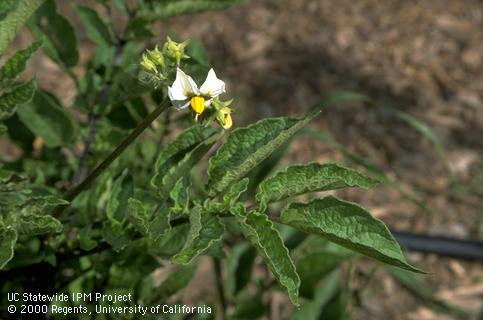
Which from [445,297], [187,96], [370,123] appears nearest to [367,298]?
[445,297]

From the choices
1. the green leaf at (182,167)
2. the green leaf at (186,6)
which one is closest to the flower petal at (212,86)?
the green leaf at (182,167)

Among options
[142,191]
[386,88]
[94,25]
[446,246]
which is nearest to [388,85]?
[386,88]

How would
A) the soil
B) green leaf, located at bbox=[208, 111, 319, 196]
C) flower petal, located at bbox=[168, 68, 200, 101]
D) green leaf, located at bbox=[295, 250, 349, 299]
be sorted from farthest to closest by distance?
the soil < green leaf, located at bbox=[295, 250, 349, 299] < green leaf, located at bbox=[208, 111, 319, 196] < flower petal, located at bbox=[168, 68, 200, 101]

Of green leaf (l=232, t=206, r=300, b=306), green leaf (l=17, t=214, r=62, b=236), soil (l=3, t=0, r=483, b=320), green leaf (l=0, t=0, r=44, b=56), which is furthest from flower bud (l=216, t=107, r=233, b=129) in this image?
soil (l=3, t=0, r=483, b=320)

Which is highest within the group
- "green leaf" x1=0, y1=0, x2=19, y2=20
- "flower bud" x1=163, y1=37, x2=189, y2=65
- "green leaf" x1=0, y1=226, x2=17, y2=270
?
"green leaf" x1=0, y1=0, x2=19, y2=20

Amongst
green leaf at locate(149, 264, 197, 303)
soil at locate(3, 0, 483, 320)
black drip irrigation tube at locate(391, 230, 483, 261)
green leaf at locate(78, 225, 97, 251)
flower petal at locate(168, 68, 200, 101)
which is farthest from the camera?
soil at locate(3, 0, 483, 320)

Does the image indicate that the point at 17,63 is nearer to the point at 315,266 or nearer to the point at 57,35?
the point at 57,35

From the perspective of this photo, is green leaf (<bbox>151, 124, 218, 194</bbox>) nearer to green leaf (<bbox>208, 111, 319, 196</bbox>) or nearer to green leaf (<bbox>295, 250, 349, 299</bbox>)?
green leaf (<bbox>208, 111, 319, 196</bbox>)

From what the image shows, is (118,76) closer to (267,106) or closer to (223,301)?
(223,301)
